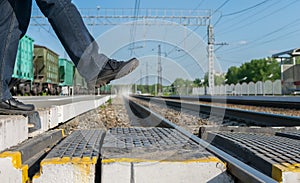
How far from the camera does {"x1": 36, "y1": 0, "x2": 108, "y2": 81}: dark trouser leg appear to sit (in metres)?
2.45

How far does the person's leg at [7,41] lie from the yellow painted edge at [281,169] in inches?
78.4

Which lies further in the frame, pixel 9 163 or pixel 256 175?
pixel 9 163

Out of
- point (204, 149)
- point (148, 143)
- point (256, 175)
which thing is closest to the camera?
point (256, 175)

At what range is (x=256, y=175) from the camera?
152cm

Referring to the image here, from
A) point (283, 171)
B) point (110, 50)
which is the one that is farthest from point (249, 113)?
point (283, 171)

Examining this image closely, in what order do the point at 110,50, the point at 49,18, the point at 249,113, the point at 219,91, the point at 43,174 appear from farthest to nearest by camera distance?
the point at 219,91, the point at 249,113, the point at 110,50, the point at 49,18, the point at 43,174

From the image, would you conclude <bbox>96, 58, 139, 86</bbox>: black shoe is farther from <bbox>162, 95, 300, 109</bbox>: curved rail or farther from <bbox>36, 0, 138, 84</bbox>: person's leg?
<bbox>162, 95, 300, 109</bbox>: curved rail

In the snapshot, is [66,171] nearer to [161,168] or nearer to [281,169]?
[161,168]

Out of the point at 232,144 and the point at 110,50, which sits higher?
the point at 110,50

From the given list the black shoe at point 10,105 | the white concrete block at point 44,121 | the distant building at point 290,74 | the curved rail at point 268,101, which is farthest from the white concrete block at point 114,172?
the distant building at point 290,74

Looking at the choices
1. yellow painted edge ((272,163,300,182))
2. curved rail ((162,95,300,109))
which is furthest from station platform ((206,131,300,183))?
curved rail ((162,95,300,109))

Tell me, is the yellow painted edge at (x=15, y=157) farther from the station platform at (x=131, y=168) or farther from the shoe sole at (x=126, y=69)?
the shoe sole at (x=126, y=69)

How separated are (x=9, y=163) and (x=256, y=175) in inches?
49.2

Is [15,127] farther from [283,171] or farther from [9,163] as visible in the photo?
[283,171]
